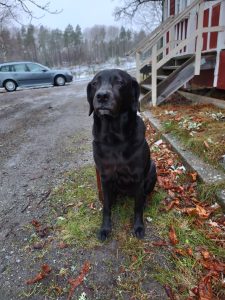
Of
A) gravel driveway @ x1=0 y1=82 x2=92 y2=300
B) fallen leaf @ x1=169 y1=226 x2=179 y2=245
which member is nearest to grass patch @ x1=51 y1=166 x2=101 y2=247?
gravel driveway @ x1=0 y1=82 x2=92 y2=300

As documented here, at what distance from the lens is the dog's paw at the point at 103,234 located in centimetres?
197

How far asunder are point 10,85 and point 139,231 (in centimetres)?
1316

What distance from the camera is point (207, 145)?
2820 millimetres

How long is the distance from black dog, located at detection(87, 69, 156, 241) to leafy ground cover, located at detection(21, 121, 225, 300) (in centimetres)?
19

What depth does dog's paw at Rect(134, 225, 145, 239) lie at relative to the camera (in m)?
1.97

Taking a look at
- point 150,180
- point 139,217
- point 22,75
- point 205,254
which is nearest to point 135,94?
point 150,180

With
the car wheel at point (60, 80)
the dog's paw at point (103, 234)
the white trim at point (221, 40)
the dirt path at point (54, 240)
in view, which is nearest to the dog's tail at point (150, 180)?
the dirt path at point (54, 240)

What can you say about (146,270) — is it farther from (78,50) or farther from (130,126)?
(78,50)

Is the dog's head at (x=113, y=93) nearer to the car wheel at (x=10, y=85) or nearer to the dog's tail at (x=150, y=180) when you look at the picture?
the dog's tail at (x=150, y=180)

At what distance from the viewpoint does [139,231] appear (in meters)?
2.00

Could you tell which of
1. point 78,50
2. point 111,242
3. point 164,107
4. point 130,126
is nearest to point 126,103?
point 130,126

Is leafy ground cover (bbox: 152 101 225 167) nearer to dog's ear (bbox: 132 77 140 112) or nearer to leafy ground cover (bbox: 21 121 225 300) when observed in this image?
leafy ground cover (bbox: 21 121 225 300)

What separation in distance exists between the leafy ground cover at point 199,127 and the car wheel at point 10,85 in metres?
10.5

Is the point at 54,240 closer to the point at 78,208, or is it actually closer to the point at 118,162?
the point at 78,208
